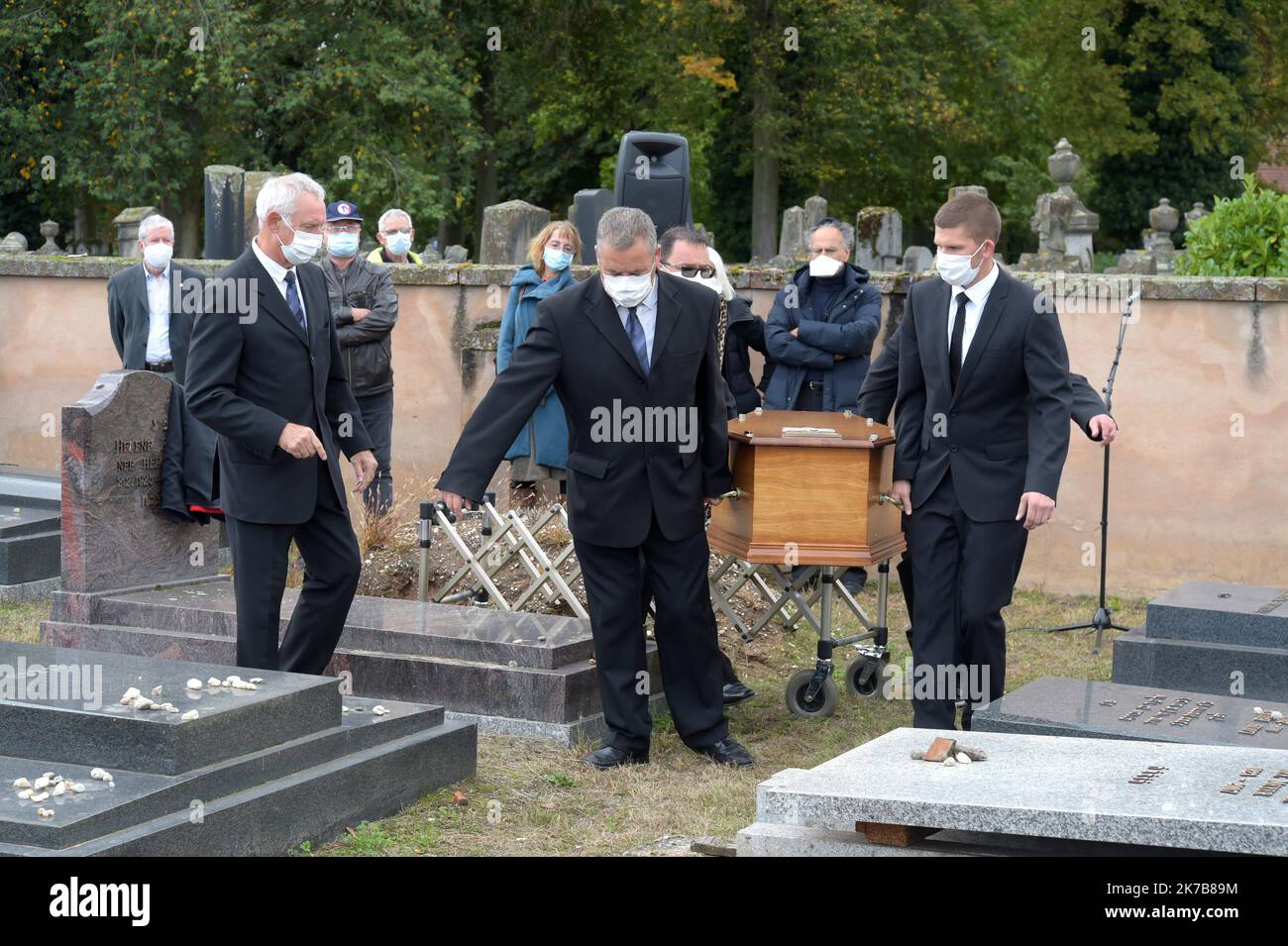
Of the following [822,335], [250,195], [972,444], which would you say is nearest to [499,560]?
[822,335]

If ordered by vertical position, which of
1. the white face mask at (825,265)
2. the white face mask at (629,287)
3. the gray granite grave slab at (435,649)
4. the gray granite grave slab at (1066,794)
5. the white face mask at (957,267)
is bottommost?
the gray granite grave slab at (435,649)

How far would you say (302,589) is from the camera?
6.57 meters

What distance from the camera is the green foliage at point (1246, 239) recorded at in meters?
11.0

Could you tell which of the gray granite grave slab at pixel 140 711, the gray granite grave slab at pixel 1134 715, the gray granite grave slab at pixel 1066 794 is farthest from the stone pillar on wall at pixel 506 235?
the gray granite grave slab at pixel 1066 794

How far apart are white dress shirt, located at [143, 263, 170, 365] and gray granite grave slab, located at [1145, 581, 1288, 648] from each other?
661 cm

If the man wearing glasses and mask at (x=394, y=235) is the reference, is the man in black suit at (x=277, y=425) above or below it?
below

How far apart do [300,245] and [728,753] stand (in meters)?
2.63

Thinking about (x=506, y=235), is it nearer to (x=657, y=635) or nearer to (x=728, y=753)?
(x=657, y=635)

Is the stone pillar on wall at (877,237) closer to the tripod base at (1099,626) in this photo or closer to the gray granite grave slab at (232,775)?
the tripod base at (1099,626)

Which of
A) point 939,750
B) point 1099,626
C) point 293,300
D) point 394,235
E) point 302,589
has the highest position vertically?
point 394,235

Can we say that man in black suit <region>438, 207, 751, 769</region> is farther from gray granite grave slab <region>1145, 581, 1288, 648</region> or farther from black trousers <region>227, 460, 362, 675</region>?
gray granite grave slab <region>1145, 581, 1288, 648</region>

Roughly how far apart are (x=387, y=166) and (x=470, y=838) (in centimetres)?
2453

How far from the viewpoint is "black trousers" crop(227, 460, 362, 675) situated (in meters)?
6.53

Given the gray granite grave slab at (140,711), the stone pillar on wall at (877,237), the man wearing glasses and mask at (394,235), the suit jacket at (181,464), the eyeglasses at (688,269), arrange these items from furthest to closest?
the stone pillar on wall at (877,237) < the man wearing glasses and mask at (394,235) < the suit jacket at (181,464) < the eyeglasses at (688,269) < the gray granite grave slab at (140,711)
